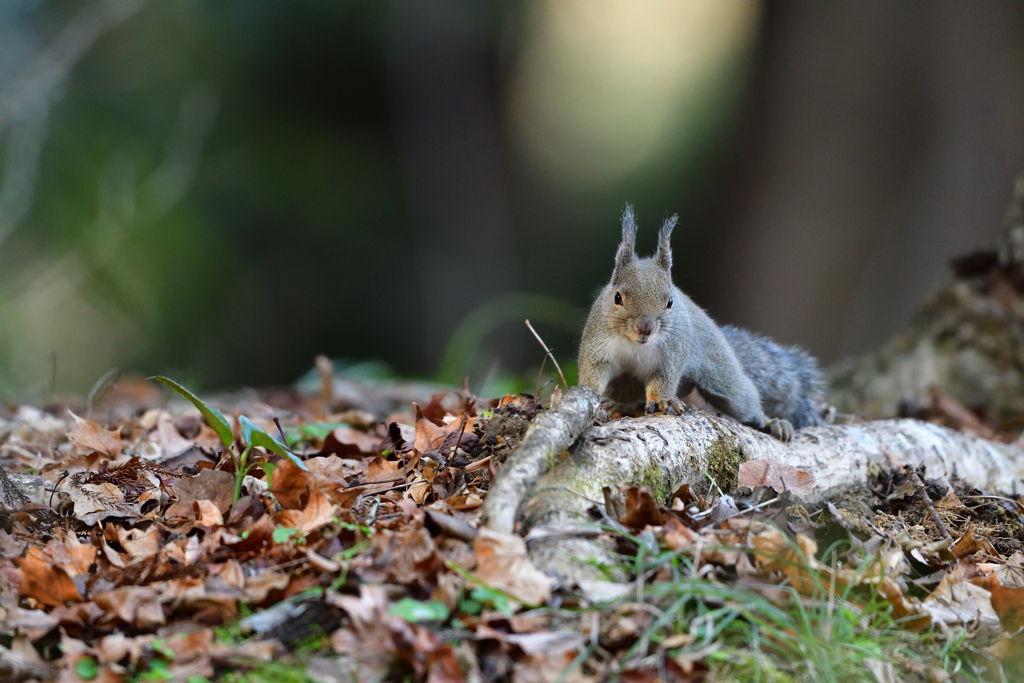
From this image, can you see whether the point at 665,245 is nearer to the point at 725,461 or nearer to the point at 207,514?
the point at 725,461

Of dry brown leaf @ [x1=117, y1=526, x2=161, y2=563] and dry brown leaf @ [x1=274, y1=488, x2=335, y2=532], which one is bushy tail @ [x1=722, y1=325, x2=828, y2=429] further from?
dry brown leaf @ [x1=117, y1=526, x2=161, y2=563]

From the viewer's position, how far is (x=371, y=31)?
371 inches

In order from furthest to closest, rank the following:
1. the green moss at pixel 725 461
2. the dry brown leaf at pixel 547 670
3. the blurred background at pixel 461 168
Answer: the blurred background at pixel 461 168 → the green moss at pixel 725 461 → the dry brown leaf at pixel 547 670

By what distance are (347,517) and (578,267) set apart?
8135 millimetres

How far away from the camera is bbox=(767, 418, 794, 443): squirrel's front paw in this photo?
2.89 metres

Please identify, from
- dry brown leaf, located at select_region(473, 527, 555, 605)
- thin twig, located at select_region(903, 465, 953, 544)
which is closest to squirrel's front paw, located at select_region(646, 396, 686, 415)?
thin twig, located at select_region(903, 465, 953, 544)

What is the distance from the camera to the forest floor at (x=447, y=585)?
1481 millimetres

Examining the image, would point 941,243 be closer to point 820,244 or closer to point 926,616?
point 820,244

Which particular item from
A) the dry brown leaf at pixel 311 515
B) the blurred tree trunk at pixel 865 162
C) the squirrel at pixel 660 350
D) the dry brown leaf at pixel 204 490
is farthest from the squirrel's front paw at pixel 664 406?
the blurred tree trunk at pixel 865 162

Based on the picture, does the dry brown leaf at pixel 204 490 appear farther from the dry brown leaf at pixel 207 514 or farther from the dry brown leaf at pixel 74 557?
the dry brown leaf at pixel 74 557

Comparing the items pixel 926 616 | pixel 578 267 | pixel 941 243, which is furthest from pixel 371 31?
pixel 926 616

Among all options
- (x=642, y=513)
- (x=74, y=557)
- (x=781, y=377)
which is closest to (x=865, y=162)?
(x=781, y=377)

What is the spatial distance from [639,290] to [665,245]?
25 cm

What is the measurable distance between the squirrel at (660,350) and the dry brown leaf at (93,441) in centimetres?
178
